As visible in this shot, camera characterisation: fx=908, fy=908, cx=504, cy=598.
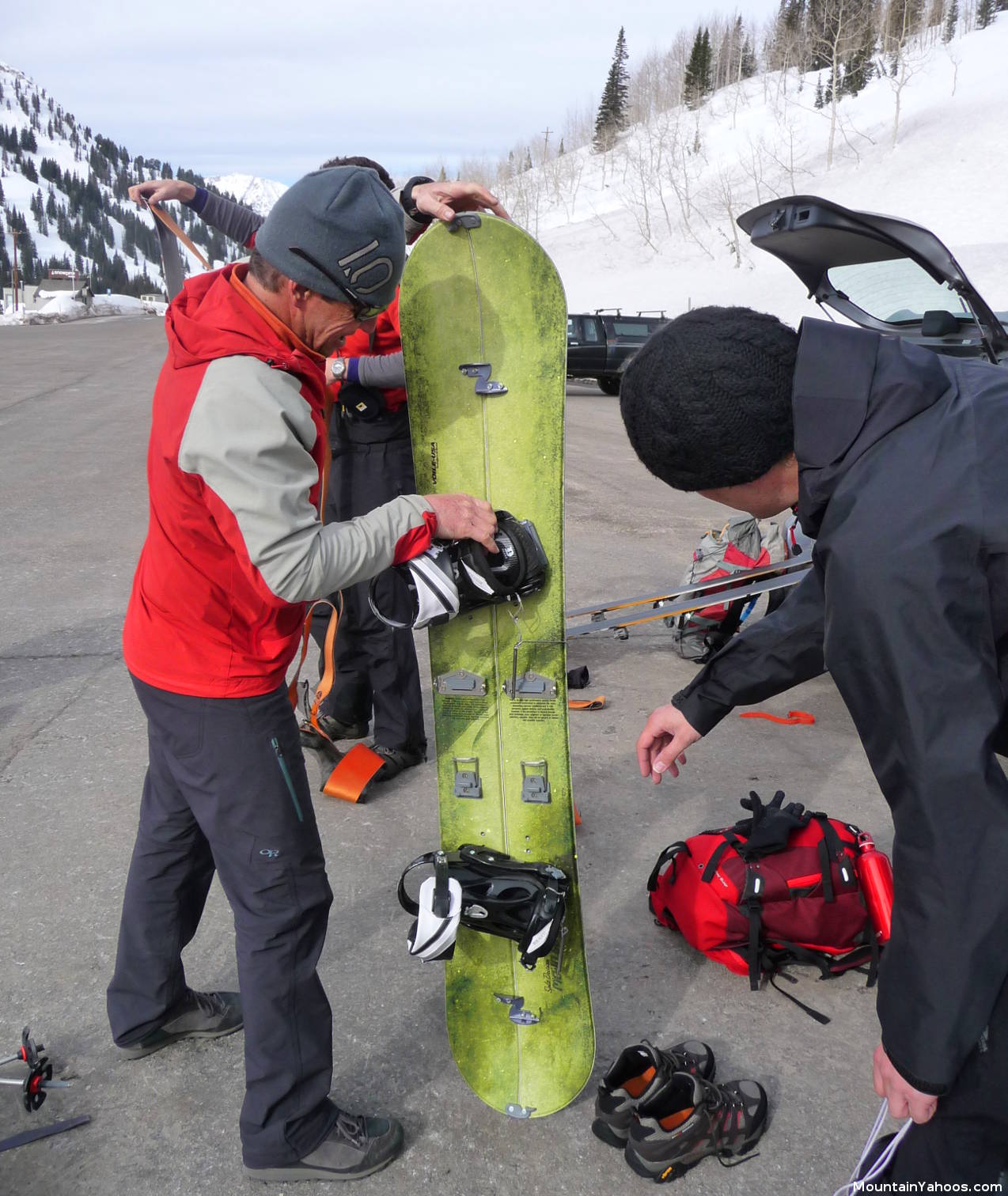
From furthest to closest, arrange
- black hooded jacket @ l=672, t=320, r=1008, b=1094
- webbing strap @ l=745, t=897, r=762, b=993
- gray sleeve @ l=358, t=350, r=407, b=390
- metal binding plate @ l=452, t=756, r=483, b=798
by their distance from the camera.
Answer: gray sleeve @ l=358, t=350, r=407, b=390
webbing strap @ l=745, t=897, r=762, b=993
metal binding plate @ l=452, t=756, r=483, b=798
black hooded jacket @ l=672, t=320, r=1008, b=1094

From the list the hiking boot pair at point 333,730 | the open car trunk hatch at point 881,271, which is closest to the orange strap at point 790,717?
the hiking boot pair at point 333,730

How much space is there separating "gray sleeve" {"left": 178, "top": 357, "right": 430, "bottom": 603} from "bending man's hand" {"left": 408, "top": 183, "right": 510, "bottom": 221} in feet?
3.51

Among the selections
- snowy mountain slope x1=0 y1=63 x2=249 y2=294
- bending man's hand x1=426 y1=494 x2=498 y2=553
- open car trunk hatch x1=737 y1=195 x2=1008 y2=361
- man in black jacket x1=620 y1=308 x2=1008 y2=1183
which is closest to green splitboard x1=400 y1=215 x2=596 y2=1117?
bending man's hand x1=426 y1=494 x2=498 y2=553

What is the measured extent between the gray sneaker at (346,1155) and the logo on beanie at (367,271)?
1.83 meters

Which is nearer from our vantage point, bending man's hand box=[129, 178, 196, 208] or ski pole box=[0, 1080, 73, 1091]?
ski pole box=[0, 1080, 73, 1091]

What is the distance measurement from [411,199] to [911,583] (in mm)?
2159

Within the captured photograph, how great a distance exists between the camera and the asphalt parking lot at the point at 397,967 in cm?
212

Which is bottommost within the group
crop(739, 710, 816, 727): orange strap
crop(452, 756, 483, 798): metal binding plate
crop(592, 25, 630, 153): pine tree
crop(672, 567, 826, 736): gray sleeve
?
crop(739, 710, 816, 727): orange strap

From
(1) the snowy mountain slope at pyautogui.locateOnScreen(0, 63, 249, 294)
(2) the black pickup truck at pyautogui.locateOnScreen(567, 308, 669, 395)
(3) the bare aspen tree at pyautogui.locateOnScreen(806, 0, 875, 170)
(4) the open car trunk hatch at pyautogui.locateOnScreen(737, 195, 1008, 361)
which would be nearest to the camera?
(4) the open car trunk hatch at pyautogui.locateOnScreen(737, 195, 1008, 361)

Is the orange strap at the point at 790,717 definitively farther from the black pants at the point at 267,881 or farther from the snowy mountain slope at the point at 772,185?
the snowy mountain slope at the point at 772,185

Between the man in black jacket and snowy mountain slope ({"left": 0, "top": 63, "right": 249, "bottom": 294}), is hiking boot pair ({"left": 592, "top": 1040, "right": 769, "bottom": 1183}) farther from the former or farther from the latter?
snowy mountain slope ({"left": 0, "top": 63, "right": 249, "bottom": 294})

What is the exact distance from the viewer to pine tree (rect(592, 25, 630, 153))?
80375 mm

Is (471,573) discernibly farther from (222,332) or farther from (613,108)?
(613,108)

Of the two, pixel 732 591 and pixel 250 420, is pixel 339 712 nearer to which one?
pixel 732 591
